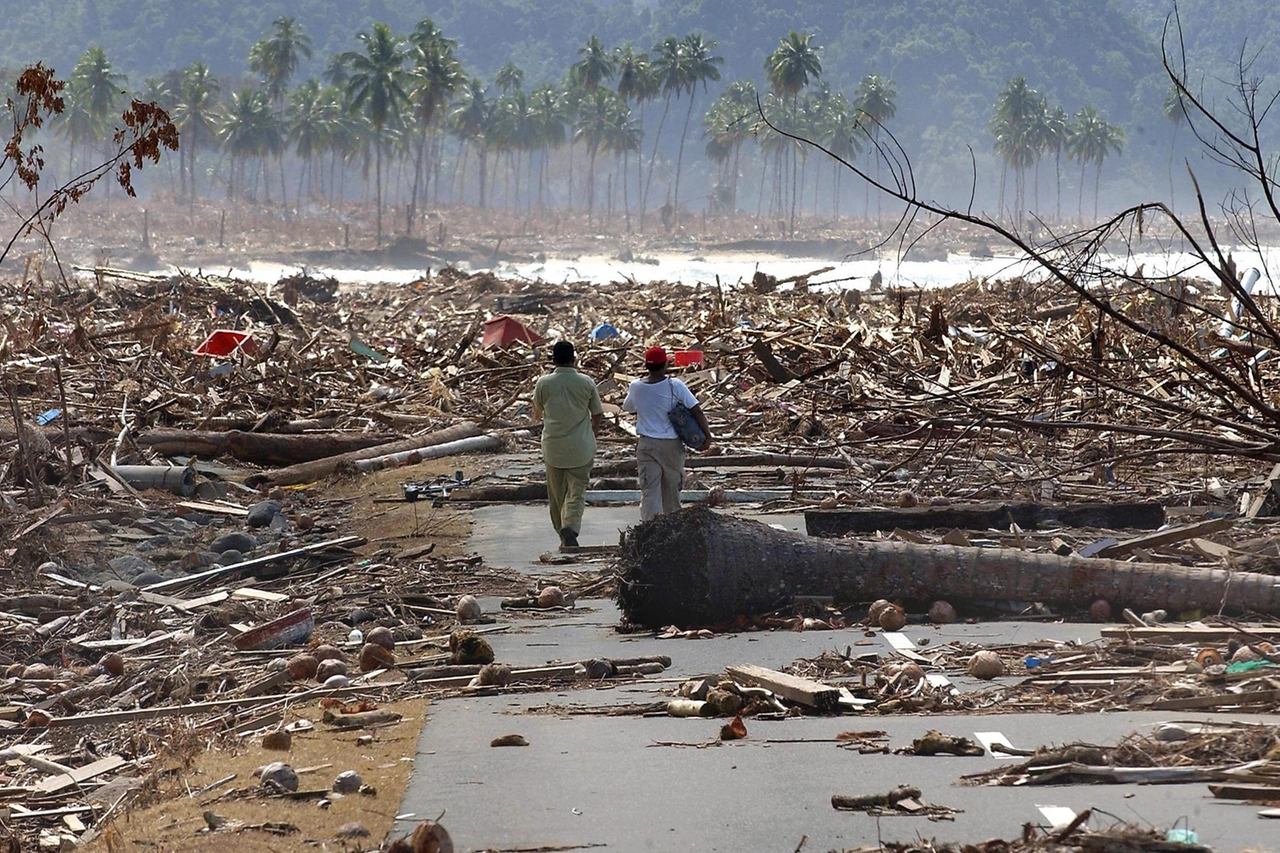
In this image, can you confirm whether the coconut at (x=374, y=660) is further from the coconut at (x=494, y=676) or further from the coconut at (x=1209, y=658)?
the coconut at (x=1209, y=658)

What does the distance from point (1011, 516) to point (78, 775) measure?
21.0ft

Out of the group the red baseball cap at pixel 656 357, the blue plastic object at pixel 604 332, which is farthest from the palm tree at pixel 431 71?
the red baseball cap at pixel 656 357

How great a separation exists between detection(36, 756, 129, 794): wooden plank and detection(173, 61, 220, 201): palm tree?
104886mm

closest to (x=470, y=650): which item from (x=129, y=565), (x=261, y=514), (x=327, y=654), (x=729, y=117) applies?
(x=327, y=654)

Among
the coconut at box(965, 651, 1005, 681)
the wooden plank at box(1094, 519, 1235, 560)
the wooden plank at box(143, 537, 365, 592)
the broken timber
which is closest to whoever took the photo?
the coconut at box(965, 651, 1005, 681)

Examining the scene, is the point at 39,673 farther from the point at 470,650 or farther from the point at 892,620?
the point at 892,620

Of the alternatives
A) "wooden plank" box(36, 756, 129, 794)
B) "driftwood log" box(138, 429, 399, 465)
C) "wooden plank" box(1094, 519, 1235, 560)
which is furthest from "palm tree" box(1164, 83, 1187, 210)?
"driftwood log" box(138, 429, 399, 465)

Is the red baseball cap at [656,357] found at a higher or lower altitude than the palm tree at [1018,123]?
lower

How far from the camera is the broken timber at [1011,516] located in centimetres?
967

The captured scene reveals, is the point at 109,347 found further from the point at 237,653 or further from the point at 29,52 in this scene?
the point at 29,52

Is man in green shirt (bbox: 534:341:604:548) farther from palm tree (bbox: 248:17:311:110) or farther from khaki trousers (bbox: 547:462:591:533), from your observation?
palm tree (bbox: 248:17:311:110)

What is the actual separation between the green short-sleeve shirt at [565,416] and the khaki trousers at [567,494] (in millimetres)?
72

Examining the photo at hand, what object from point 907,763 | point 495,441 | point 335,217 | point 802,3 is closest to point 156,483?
point 495,441

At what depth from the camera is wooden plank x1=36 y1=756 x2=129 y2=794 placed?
5625 mm
